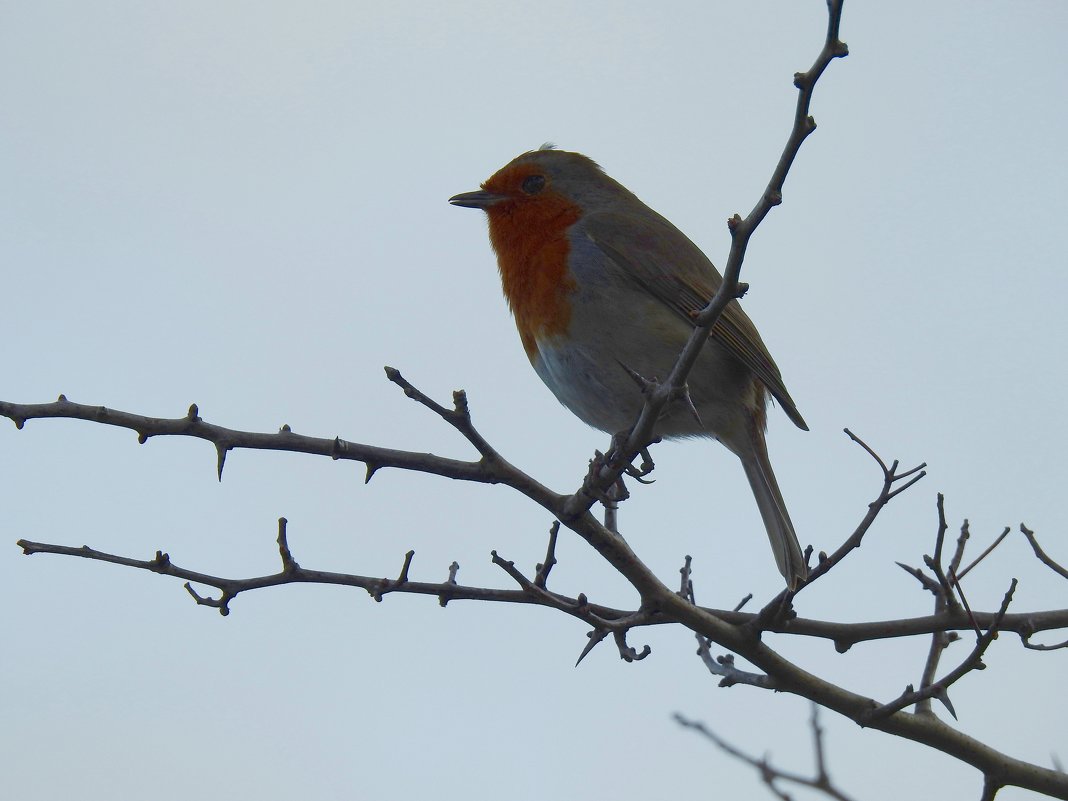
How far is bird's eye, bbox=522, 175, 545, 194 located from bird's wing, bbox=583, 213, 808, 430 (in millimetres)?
436

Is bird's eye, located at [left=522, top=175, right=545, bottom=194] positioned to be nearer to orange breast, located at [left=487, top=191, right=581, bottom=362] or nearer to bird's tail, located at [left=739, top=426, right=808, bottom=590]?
orange breast, located at [left=487, top=191, right=581, bottom=362]

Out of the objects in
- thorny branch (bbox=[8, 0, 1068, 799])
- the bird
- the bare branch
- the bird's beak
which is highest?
the bird's beak

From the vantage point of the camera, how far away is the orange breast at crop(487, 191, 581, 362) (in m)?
4.55

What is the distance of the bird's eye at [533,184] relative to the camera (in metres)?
5.35

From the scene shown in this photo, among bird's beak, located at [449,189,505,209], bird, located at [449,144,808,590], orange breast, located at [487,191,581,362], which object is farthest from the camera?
bird's beak, located at [449,189,505,209]

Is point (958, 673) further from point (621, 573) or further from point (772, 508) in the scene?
point (772, 508)

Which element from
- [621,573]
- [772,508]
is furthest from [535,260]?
[621,573]

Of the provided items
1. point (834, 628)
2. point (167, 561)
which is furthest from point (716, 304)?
point (167, 561)

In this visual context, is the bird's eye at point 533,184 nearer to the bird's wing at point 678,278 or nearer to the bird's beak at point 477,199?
the bird's beak at point 477,199

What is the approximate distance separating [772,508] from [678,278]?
106cm

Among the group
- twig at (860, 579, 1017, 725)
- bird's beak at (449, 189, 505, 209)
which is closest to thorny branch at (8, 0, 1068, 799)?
twig at (860, 579, 1017, 725)

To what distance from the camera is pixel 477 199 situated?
211 inches

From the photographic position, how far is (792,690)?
118 inches

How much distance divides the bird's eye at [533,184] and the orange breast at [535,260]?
0.08m
